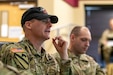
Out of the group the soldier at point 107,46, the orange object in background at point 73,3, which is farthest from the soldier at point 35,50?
the soldier at point 107,46

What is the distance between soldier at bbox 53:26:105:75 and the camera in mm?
2604

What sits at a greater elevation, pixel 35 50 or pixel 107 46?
pixel 35 50

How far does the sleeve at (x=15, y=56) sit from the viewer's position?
6.17ft

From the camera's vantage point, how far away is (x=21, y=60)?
1900mm

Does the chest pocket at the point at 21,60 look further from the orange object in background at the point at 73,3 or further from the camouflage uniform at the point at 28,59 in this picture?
the orange object in background at the point at 73,3

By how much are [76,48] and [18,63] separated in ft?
3.34

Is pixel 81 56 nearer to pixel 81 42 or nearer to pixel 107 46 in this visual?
pixel 81 42

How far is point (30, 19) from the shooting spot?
209cm

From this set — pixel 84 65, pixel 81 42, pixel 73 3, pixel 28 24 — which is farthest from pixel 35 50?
pixel 73 3

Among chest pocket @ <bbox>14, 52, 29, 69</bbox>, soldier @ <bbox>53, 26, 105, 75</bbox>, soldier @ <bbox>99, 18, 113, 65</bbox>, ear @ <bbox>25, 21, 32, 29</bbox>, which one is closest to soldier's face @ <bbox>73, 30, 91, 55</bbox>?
soldier @ <bbox>53, 26, 105, 75</bbox>

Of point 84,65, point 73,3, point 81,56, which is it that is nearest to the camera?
point 84,65

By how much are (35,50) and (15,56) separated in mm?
169

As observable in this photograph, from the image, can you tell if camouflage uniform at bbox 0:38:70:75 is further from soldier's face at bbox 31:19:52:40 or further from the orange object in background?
the orange object in background

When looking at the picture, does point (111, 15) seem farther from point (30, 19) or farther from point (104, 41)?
point (30, 19)
